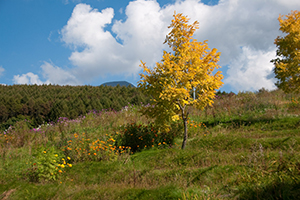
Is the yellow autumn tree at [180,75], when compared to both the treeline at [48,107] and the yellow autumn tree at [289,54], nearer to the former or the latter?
the yellow autumn tree at [289,54]

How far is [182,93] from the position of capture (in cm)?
651

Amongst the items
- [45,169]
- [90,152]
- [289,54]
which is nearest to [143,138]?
[90,152]

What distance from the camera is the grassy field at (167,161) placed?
3.77 meters

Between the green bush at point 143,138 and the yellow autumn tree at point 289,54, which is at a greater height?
the yellow autumn tree at point 289,54

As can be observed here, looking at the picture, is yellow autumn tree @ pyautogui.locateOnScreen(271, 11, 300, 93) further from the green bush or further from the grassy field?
the green bush

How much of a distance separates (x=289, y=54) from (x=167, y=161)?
332 inches

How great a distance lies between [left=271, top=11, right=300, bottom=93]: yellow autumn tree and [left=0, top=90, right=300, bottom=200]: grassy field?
1.54 m

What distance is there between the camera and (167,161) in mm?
6363

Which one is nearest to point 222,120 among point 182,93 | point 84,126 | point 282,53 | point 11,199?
point 282,53

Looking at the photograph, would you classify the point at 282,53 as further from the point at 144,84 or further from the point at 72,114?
the point at 72,114

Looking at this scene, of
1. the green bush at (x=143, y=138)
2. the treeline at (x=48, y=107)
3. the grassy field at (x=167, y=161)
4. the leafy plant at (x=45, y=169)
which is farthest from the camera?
the treeline at (x=48, y=107)

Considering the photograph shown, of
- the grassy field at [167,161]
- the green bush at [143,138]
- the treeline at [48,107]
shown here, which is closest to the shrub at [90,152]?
the grassy field at [167,161]

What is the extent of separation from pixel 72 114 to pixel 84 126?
4.47m

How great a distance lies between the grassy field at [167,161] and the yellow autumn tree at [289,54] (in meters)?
1.54
